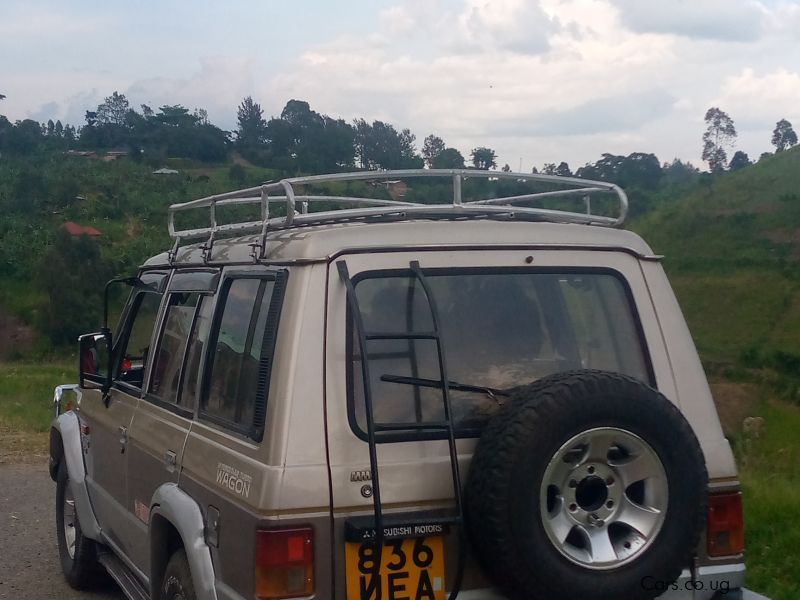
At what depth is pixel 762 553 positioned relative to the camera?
5.45 meters

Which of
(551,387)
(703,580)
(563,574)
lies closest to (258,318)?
(551,387)

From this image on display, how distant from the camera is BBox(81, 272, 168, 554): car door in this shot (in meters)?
4.61

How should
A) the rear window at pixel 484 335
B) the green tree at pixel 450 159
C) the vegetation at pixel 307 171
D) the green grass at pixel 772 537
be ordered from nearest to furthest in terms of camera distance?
1. the rear window at pixel 484 335
2. the green grass at pixel 772 537
3. the green tree at pixel 450 159
4. the vegetation at pixel 307 171

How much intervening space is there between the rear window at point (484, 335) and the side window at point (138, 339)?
73.5 inches

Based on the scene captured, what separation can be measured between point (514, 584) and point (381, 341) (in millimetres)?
825

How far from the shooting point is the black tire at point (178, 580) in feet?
11.3

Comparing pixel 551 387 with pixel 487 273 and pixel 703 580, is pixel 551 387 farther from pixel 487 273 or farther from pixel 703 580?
pixel 703 580

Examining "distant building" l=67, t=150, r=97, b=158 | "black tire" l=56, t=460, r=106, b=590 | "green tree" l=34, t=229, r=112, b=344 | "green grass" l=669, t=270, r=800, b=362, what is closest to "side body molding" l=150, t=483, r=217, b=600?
"black tire" l=56, t=460, r=106, b=590

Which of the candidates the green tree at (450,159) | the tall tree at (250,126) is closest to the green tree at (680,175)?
the tall tree at (250,126)

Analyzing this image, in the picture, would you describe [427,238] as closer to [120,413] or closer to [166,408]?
[166,408]

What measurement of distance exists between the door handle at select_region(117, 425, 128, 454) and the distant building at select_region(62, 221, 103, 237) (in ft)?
152

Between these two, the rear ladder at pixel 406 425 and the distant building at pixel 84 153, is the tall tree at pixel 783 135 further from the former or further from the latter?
the rear ladder at pixel 406 425

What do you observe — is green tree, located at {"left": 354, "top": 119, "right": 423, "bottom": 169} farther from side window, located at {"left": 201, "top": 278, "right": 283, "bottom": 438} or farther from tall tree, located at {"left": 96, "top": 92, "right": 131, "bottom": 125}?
tall tree, located at {"left": 96, "top": 92, "right": 131, "bottom": 125}

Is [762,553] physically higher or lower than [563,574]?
lower
